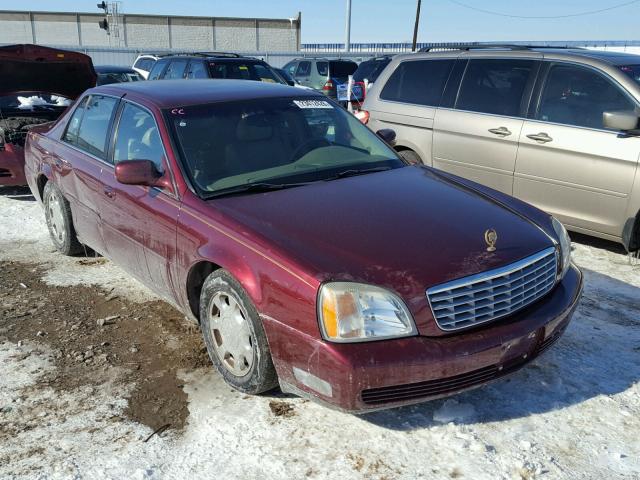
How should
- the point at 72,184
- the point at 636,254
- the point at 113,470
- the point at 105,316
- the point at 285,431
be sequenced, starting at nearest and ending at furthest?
the point at 113,470 → the point at 285,431 → the point at 105,316 → the point at 72,184 → the point at 636,254

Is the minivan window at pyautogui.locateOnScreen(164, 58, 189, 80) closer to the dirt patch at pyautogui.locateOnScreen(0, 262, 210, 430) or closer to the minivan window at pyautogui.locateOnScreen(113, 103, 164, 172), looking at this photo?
the dirt patch at pyautogui.locateOnScreen(0, 262, 210, 430)

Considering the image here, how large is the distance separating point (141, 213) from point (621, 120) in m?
3.87

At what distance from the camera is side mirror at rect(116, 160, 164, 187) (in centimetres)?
364

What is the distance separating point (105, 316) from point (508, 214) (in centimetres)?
285

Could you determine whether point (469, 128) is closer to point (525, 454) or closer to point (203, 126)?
point (203, 126)

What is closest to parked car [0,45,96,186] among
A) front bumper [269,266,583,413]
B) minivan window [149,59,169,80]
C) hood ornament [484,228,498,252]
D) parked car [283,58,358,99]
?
minivan window [149,59,169,80]

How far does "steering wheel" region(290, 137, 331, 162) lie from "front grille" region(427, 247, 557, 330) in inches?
61.3

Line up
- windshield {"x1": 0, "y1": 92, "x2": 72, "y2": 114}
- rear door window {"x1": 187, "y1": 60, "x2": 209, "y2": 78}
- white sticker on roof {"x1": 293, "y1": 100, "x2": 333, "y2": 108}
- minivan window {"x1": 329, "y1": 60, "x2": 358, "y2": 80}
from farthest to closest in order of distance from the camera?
minivan window {"x1": 329, "y1": 60, "x2": 358, "y2": 80} → rear door window {"x1": 187, "y1": 60, "x2": 209, "y2": 78} → windshield {"x1": 0, "y1": 92, "x2": 72, "y2": 114} → white sticker on roof {"x1": 293, "y1": 100, "x2": 333, "y2": 108}

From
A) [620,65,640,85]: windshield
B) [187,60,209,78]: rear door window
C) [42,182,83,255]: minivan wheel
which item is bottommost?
[42,182,83,255]: minivan wheel

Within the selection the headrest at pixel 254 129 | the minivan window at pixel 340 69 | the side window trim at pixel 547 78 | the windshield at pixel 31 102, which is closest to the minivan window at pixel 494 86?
the side window trim at pixel 547 78

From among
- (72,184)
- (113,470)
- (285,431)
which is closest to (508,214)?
(285,431)

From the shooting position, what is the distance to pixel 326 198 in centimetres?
352

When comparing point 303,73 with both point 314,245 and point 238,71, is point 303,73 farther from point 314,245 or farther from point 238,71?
point 314,245

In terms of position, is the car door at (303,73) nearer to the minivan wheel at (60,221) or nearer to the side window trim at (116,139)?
the minivan wheel at (60,221)
